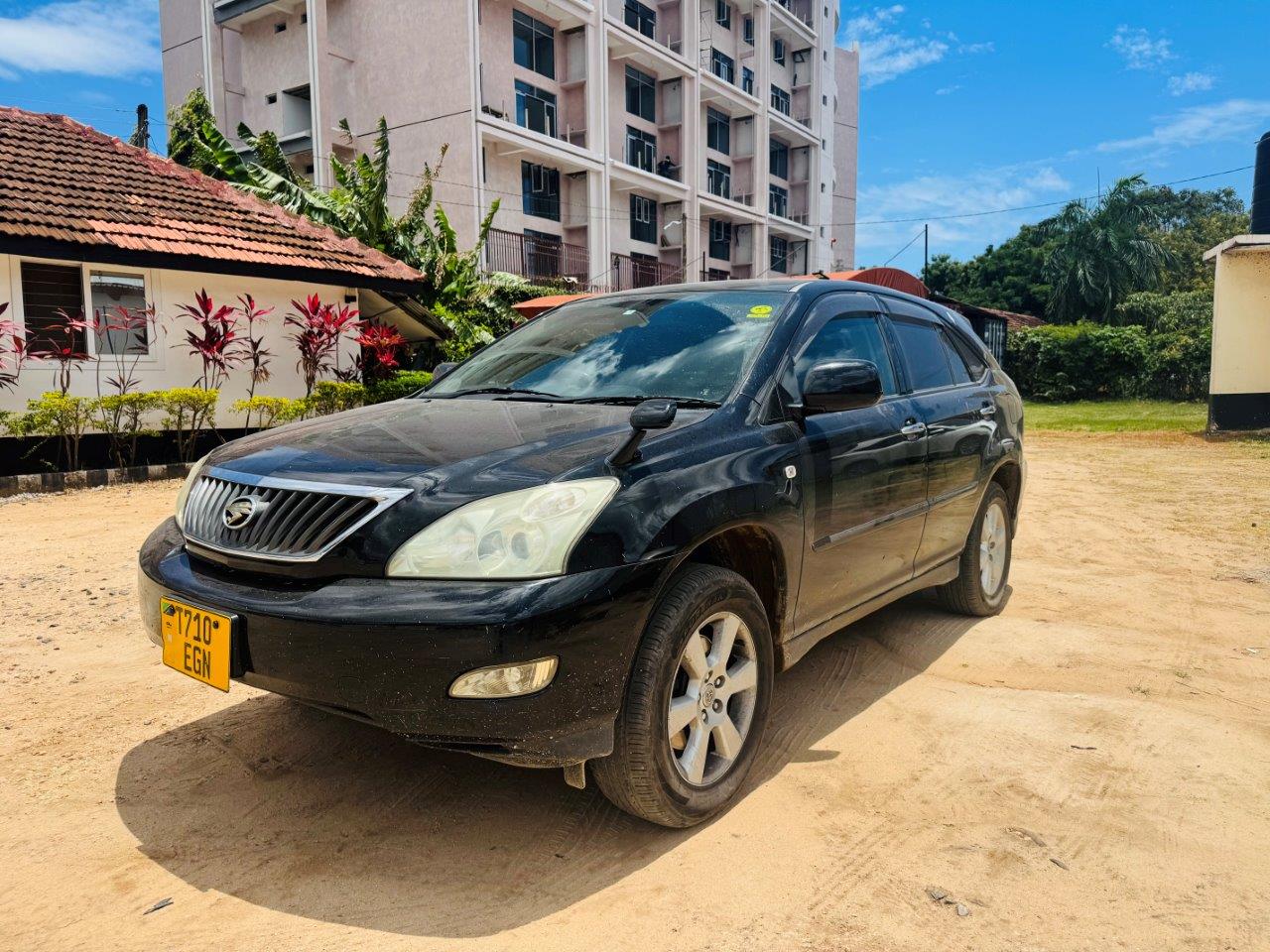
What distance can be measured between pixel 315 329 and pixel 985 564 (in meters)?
10.8

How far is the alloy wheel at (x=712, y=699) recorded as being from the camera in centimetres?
277

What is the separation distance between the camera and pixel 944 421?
4355mm

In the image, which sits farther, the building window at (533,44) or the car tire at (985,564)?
the building window at (533,44)

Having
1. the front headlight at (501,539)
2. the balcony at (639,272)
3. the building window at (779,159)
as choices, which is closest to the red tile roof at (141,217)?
the front headlight at (501,539)

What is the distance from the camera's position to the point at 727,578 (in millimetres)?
2836

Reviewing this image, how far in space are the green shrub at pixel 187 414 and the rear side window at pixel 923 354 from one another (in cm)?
929

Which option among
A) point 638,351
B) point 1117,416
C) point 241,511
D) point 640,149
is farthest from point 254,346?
point 640,149

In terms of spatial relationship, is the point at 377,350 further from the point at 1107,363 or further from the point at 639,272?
the point at 1107,363

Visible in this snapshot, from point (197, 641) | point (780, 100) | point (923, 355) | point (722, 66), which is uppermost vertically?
point (722, 66)

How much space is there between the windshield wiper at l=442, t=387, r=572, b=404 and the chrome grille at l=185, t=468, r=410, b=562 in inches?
41.6

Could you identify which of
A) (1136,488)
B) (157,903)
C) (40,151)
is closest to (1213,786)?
(157,903)

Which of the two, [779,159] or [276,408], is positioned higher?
[779,159]

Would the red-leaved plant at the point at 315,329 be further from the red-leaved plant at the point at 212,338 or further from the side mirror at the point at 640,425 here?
the side mirror at the point at 640,425

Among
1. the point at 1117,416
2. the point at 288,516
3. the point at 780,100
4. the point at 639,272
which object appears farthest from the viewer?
the point at 780,100
